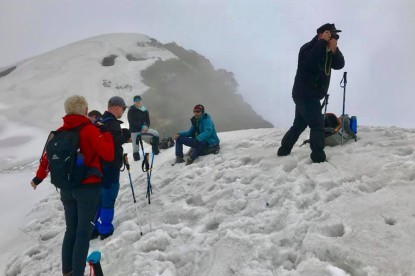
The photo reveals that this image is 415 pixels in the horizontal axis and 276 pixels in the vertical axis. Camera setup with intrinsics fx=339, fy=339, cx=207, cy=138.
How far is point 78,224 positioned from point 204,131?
609 centimetres

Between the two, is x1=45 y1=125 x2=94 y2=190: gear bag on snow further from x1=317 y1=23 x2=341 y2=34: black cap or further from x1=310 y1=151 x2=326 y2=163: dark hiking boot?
x1=317 y1=23 x2=341 y2=34: black cap

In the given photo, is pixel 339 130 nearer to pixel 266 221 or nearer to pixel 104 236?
pixel 266 221

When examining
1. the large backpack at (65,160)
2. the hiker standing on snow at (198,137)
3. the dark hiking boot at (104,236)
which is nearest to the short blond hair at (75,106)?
the large backpack at (65,160)

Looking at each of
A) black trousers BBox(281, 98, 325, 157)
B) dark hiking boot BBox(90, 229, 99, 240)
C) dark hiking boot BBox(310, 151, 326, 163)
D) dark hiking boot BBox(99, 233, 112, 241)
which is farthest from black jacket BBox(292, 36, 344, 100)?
dark hiking boot BBox(90, 229, 99, 240)

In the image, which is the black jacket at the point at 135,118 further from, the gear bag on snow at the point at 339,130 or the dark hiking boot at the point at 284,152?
the gear bag on snow at the point at 339,130

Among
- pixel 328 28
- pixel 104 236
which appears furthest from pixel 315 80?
pixel 104 236

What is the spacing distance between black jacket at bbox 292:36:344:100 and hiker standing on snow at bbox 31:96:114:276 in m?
4.37

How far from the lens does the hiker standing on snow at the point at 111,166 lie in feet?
20.6

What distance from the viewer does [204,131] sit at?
10531mm

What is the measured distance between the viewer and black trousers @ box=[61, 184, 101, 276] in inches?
191

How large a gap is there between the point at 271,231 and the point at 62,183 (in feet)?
10.5

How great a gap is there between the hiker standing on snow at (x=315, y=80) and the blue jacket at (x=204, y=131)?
3.60 metres

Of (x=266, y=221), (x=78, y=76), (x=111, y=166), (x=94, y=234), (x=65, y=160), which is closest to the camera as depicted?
(x=65, y=160)

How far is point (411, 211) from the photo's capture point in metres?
4.80
